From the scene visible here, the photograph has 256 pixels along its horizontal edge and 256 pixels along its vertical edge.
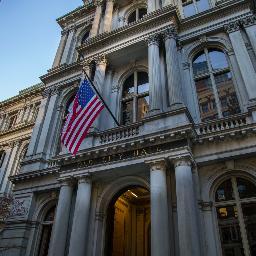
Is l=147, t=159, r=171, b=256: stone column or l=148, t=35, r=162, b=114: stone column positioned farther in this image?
l=148, t=35, r=162, b=114: stone column

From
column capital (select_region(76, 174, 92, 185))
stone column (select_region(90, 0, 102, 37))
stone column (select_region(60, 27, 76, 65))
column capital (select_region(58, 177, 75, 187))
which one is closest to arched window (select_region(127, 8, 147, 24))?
stone column (select_region(90, 0, 102, 37))

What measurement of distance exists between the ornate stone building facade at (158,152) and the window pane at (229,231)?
4 centimetres

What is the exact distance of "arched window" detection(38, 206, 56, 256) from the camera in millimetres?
15631

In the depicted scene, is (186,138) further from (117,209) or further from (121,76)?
(121,76)

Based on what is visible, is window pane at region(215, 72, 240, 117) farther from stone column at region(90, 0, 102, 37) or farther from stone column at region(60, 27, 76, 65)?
stone column at region(60, 27, 76, 65)

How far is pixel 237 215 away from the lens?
1148 cm

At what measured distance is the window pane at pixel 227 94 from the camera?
1403 cm

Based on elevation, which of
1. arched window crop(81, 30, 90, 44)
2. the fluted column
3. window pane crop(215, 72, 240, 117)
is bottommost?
window pane crop(215, 72, 240, 117)

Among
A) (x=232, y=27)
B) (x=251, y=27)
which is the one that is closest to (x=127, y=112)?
(x=232, y=27)

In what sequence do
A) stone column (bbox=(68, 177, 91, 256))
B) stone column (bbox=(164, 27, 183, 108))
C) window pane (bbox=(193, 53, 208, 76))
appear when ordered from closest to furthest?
stone column (bbox=(68, 177, 91, 256)) < stone column (bbox=(164, 27, 183, 108)) < window pane (bbox=(193, 53, 208, 76))

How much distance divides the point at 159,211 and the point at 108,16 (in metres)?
15.5

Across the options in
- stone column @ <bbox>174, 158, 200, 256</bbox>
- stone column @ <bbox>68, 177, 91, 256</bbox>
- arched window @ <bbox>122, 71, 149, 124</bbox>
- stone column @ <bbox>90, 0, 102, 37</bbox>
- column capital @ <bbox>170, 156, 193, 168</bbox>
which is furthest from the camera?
stone column @ <bbox>90, 0, 102, 37</bbox>

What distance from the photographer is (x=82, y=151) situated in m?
14.1

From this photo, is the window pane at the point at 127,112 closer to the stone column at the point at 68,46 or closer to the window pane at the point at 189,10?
the window pane at the point at 189,10
